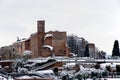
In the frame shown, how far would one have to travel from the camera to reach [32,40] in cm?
8500

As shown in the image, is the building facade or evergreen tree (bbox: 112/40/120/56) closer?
evergreen tree (bbox: 112/40/120/56)

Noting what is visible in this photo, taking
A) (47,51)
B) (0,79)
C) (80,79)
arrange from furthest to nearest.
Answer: (47,51)
(80,79)
(0,79)

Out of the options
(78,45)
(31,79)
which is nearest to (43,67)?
(31,79)

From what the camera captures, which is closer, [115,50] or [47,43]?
[115,50]

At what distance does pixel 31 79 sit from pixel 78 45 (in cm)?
6731

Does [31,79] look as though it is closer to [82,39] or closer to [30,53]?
[30,53]

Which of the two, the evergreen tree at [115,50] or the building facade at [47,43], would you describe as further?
the building facade at [47,43]

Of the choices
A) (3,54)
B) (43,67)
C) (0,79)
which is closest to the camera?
(0,79)

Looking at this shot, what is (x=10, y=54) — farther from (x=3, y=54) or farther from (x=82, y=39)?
(x=82, y=39)

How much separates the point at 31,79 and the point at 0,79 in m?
3.24

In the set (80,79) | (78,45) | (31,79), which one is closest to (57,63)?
(80,79)

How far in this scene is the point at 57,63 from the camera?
63.1 metres

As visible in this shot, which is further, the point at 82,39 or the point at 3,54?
the point at 82,39

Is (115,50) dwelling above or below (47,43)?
below
